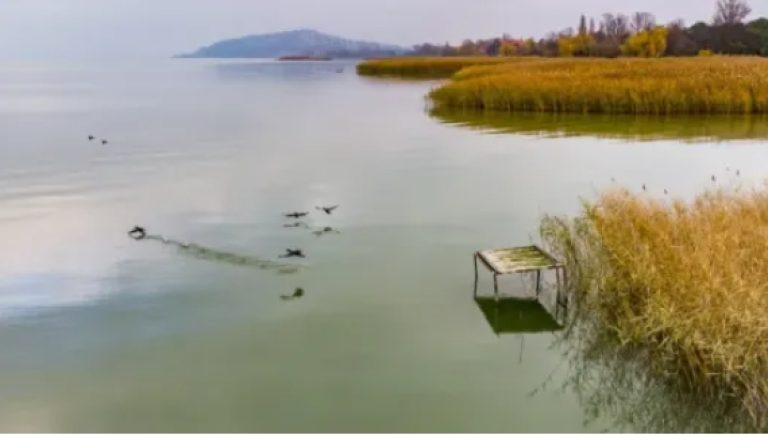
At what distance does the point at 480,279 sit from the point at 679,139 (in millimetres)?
11612

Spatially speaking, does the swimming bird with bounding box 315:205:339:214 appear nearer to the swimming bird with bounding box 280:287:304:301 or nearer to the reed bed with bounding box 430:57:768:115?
the swimming bird with bounding box 280:287:304:301

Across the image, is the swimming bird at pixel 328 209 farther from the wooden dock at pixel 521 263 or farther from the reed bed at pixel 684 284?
the reed bed at pixel 684 284

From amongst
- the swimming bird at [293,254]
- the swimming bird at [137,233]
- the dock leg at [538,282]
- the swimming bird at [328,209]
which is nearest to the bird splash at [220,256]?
the swimming bird at [137,233]

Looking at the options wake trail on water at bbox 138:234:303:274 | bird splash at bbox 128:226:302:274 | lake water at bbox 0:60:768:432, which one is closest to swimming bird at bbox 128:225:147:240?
bird splash at bbox 128:226:302:274

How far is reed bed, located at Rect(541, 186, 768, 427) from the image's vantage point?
4.88 metres

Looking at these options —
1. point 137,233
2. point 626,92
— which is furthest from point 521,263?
point 626,92

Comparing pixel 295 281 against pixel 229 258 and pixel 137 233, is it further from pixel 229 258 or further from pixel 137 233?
pixel 137 233

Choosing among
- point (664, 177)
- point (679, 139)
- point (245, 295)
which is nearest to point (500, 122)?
point (679, 139)

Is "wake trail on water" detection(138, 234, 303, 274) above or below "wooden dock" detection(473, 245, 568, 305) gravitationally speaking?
below

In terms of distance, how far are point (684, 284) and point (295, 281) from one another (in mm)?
4092

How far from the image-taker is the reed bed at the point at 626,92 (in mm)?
21625

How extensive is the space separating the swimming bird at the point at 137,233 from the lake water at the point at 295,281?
13cm

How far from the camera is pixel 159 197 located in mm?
12617

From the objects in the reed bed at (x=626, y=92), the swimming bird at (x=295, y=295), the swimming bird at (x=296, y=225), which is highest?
the reed bed at (x=626, y=92)
